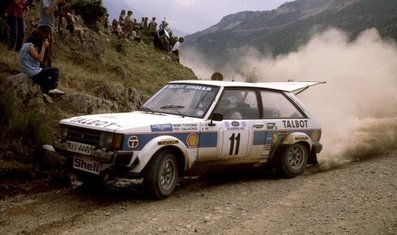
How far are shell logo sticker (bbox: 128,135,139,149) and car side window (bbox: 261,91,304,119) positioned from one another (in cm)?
260

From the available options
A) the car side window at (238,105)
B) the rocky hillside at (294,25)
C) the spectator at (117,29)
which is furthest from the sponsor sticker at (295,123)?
the rocky hillside at (294,25)

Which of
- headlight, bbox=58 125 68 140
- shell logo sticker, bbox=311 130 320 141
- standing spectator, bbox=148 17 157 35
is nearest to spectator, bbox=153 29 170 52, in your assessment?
standing spectator, bbox=148 17 157 35

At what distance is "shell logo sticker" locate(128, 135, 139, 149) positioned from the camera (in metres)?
5.91

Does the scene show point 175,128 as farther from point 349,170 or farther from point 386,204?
point 349,170

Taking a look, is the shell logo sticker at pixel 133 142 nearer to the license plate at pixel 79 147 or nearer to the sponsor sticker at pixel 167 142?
the sponsor sticker at pixel 167 142

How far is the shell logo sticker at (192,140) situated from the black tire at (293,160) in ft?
6.55

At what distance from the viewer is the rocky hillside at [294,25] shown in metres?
87.1

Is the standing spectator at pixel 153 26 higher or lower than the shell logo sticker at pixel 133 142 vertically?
higher

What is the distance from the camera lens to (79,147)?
6176mm

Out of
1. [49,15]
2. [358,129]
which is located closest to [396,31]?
[358,129]

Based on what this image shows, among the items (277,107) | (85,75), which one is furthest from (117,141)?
(85,75)

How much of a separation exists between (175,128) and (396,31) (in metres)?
66.4

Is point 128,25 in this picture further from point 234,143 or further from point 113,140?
point 113,140

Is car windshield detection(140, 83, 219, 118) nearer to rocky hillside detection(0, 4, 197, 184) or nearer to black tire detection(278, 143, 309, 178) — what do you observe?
black tire detection(278, 143, 309, 178)
